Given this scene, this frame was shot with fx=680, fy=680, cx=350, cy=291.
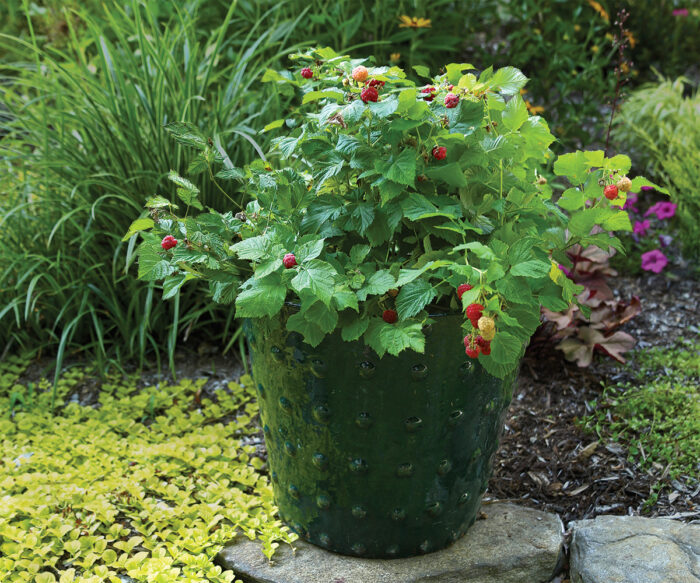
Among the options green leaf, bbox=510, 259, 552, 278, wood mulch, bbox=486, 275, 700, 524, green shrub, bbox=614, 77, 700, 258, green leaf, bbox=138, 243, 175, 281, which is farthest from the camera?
green shrub, bbox=614, 77, 700, 258

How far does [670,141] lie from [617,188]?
2229 mm

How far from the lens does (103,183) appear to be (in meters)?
2.32

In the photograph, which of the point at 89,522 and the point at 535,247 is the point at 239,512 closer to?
the point at 89,522

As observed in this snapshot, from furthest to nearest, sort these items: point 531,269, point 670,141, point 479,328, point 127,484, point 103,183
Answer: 1. point 670,141
2. point 103,183
3. point 127,484
4. point 531,269
5. point 479,328

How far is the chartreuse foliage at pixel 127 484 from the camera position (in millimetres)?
1574

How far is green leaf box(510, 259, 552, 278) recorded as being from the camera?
1.18m

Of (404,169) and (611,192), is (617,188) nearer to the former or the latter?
(611,192)

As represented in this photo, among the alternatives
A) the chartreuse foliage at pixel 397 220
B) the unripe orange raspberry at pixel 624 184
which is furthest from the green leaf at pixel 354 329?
the unripe orange raspberry at pixel 624 184

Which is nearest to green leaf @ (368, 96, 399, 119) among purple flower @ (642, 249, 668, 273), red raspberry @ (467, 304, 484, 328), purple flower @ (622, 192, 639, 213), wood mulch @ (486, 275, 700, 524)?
red raspberry @ (467, 304, 484, 328)

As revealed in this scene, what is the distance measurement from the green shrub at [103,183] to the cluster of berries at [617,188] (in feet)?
4.59

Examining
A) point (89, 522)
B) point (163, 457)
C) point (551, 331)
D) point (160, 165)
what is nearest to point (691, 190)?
point (551, 331)

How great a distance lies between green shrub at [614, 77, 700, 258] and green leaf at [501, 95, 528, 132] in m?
1.88

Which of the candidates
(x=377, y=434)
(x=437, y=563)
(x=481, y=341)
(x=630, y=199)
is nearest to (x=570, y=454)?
(x=437, y=563)

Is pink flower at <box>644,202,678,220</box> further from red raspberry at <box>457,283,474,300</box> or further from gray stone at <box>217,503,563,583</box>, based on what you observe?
red raspberry at <box>457,283,474,300</box>
